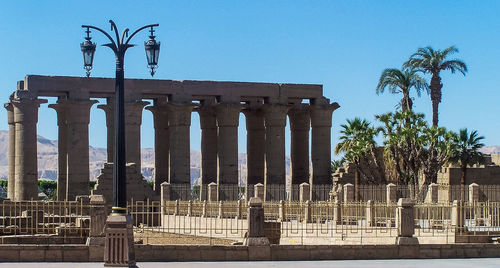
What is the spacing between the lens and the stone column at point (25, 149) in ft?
170

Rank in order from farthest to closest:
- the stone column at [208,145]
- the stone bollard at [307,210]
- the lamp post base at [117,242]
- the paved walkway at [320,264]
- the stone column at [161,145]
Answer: the stone column at [208,145] < the stone column at [161,145] < the stone bollard at [307,210] < the paved walkway at [320,264] < the lamp post base at [117,242]

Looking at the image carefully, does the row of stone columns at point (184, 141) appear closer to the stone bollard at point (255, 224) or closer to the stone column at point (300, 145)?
the stone column at point (300, 145)

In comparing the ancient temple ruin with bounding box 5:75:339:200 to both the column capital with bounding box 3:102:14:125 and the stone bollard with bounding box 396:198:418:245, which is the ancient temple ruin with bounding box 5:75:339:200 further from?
the stone bollard with bounding box 396:198:418:245

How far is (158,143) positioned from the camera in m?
58.6

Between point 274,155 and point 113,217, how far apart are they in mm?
35361

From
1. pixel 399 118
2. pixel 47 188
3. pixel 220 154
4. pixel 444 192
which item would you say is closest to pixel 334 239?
pixel 444 192

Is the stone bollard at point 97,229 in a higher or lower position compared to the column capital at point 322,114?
lower

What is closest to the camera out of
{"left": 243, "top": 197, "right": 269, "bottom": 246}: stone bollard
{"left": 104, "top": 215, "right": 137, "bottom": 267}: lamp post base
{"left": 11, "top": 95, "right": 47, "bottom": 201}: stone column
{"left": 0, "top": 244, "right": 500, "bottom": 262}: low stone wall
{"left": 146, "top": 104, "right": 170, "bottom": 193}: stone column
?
{"left": 104, "top": 215, "right": 137, "bottom": 267}: lamp post base

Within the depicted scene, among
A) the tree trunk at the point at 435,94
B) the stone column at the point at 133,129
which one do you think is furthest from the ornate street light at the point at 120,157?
the tree trunk at the point at 435,94

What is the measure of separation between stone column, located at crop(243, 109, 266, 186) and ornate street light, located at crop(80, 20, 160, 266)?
3672cm

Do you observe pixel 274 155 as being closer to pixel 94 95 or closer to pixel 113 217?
pixel 94 95

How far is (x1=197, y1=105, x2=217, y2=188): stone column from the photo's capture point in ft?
192

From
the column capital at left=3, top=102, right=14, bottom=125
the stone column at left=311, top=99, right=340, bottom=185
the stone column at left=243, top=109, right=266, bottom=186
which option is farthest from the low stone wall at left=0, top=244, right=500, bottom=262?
the stone column at left=243, top=109, right=266, bottom=186

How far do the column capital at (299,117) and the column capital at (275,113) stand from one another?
7.40 feet
